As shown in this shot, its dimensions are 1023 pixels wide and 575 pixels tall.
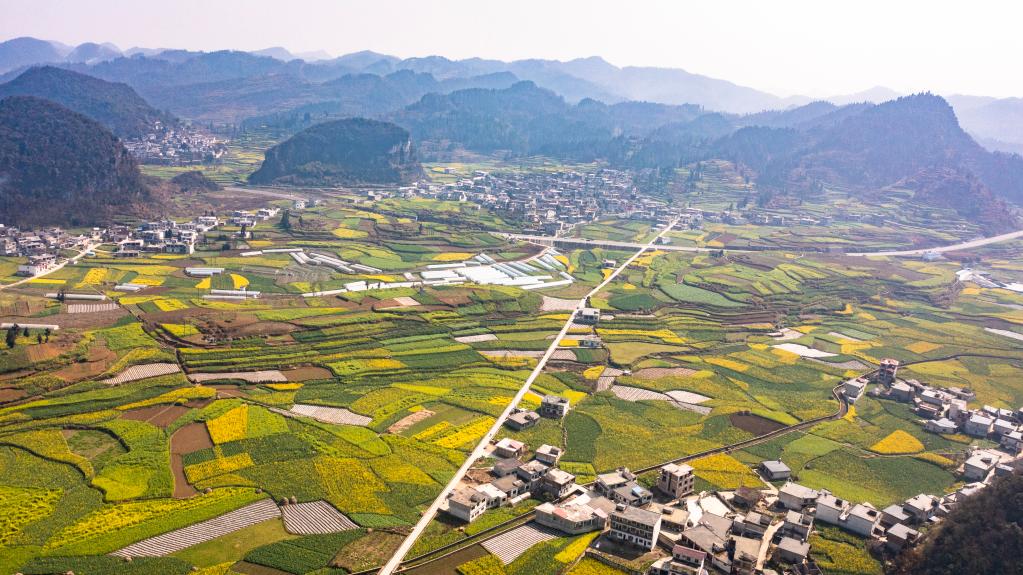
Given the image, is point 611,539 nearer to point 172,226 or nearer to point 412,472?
point 412,472

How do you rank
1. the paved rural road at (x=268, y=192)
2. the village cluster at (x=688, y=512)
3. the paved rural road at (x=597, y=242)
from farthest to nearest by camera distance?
the paved rural road at (x=268, y=192), the paved rural road at (x=597, y=242), the village cluster at (x=688, y=512)

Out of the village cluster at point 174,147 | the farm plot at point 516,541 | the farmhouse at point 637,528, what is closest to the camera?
the farm plot at point 516,541

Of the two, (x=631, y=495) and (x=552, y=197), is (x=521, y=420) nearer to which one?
(x=631, y=495)

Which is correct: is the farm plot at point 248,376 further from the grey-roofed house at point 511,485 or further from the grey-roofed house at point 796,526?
the grey-roofed house at point 796,526

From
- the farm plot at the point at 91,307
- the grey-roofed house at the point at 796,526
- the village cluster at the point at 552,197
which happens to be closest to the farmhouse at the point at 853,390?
the grey-roofed house at the point at 796,526

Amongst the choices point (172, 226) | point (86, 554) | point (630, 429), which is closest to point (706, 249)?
point (630, 429)

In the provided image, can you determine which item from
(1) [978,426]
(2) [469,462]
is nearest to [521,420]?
(2) [469,462]
